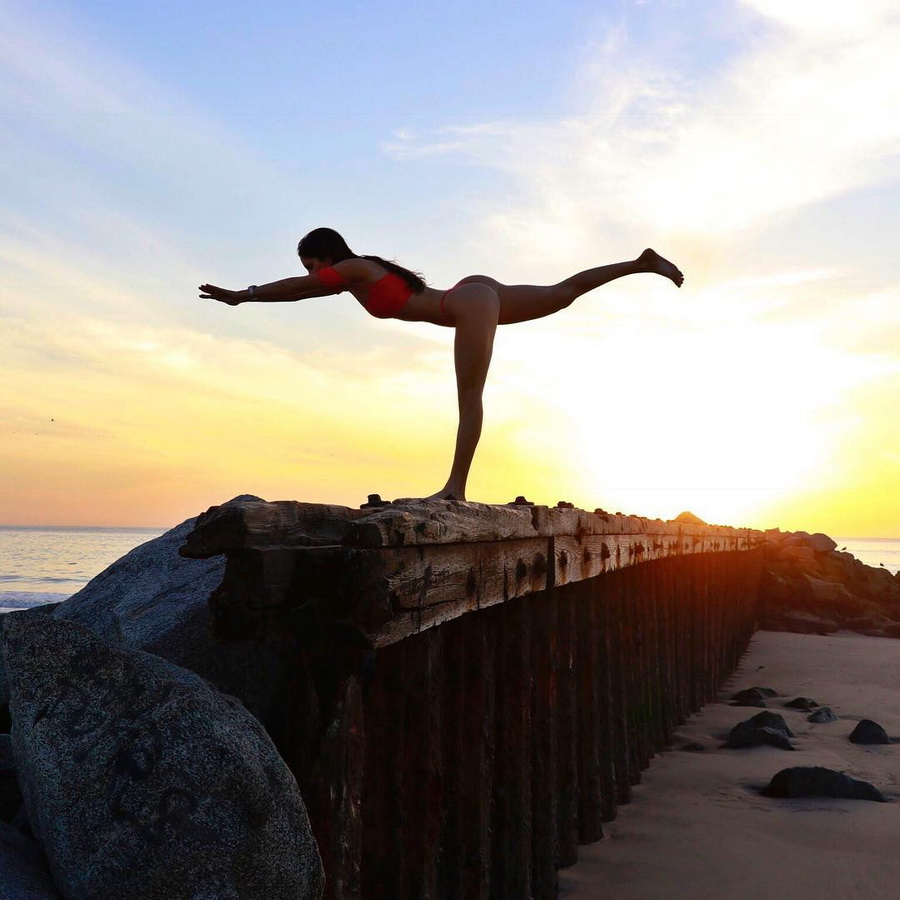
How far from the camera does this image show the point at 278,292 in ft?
17.7

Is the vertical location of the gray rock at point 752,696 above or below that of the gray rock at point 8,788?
below

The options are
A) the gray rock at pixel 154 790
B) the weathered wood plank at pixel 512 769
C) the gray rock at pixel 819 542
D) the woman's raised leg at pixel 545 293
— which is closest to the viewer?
the gray rock at pixel 154 790

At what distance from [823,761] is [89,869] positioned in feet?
25.1

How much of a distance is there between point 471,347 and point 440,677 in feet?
8.20

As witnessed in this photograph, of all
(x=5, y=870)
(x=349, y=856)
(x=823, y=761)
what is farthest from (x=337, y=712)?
(x=823, y=761)

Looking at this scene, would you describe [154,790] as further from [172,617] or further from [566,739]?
[566,739]

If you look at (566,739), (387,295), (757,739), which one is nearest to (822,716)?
(757,739)

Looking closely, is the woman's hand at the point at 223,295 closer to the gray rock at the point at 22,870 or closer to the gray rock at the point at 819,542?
the gray rock at the point at 22,870

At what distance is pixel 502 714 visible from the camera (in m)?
4.50

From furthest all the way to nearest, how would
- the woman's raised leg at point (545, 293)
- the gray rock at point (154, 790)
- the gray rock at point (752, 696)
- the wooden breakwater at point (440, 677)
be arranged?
the gray rock at point (752, 696), the woman's raised leg at point (545, 293), the wooden breakwater at point (440, 677), the gray rock at point (154, 790)

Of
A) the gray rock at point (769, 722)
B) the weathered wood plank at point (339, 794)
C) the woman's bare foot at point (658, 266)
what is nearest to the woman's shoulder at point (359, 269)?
the woman's bare foot at point (658, 266)

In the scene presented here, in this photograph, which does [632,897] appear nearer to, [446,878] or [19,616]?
[446,878]

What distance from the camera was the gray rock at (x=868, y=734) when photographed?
9.47 m

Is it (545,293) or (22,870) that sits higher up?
(545,293)
